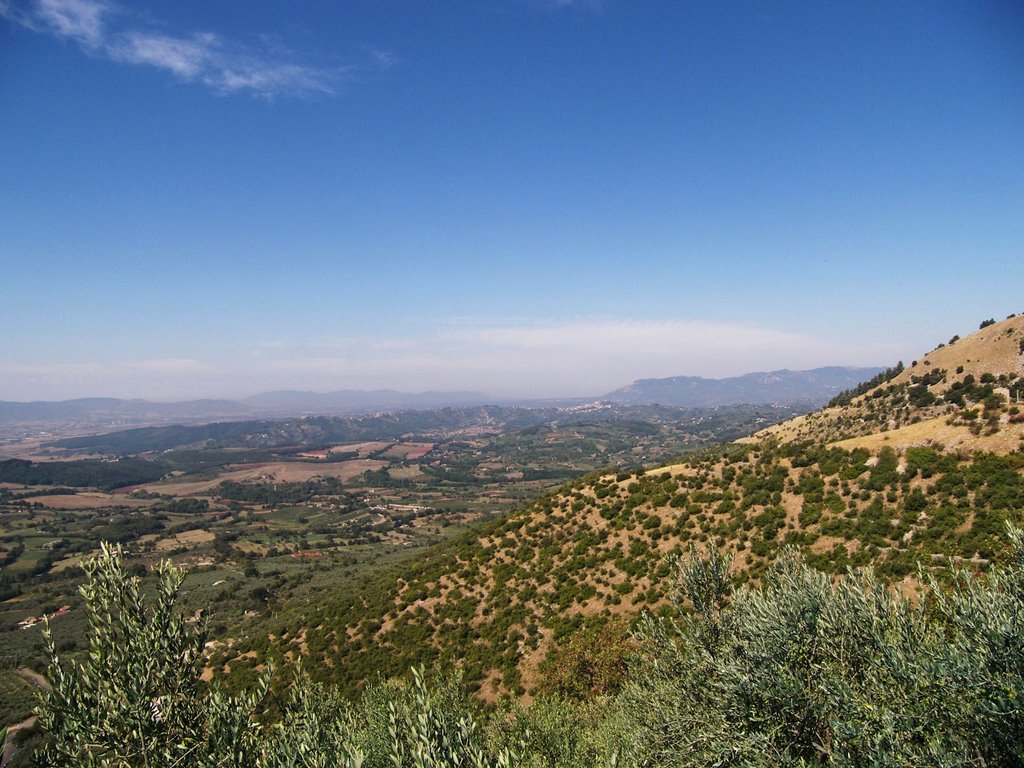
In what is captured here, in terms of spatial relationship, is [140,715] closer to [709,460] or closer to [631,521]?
[631,521]

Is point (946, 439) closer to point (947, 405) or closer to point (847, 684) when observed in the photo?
point (947, 405)

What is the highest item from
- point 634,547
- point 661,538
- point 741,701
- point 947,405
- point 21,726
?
point 947,405

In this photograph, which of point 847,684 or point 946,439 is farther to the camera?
point 946,439

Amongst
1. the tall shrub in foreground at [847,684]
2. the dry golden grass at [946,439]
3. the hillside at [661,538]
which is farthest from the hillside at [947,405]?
the tall shrub in foreground at [847,684]

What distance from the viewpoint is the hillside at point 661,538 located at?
29.5m

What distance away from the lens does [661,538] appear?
3919cm

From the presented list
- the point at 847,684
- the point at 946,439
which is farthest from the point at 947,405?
the point at 847,684

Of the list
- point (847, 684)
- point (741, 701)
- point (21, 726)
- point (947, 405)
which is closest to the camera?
point (847, 684)

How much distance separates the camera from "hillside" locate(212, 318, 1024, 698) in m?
29.5

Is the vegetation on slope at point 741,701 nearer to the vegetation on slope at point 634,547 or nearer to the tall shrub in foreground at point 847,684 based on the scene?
the tall shrub in foreground at point 847,684

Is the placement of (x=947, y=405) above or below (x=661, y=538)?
above

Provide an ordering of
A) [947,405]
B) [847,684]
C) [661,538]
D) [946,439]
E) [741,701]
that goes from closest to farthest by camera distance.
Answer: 1. [847,684]
2. [741,701]
3. [946,439]
4. [661,538]
5. [947,405]

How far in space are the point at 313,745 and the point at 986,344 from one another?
77.5 meters

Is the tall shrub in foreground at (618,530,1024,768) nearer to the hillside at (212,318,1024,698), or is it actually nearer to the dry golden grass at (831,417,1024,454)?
the hillside at (212,318,1024,698)
